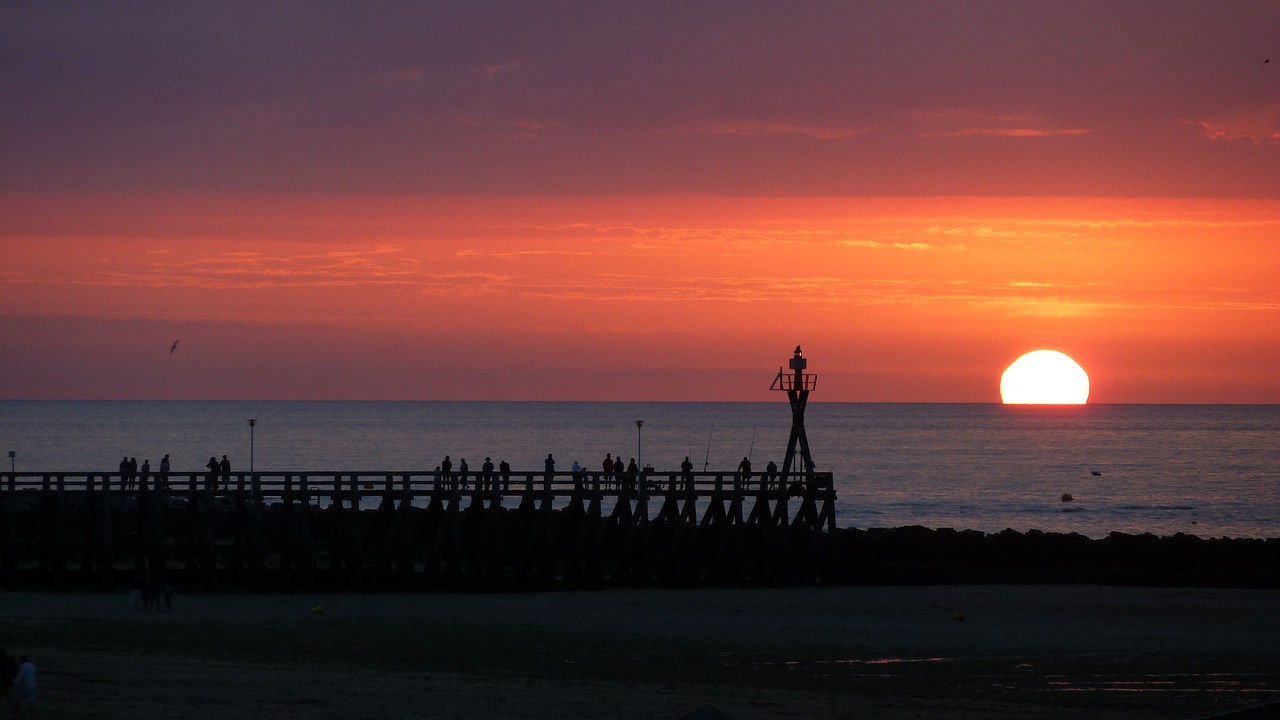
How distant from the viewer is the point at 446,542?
116 ft

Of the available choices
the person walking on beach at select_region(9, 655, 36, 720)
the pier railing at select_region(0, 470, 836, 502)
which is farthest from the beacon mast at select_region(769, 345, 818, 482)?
the person walking on beach at select_region(9, 655, 36, 720)

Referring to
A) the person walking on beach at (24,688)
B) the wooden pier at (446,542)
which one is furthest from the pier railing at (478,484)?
the person walking on beach at (24,688)

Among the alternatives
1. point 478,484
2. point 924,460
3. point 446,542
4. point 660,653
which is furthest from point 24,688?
point 924,460

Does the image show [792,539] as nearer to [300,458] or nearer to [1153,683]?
[1153,683]

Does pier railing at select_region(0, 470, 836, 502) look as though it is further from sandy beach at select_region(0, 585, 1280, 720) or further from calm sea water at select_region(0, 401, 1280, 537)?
calm sea water at select_region(0, 401, 1280, 537)

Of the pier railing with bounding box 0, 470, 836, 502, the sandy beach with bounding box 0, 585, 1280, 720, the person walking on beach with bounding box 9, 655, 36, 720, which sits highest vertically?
the pier railing with bounding box 0, 470, 836, 502

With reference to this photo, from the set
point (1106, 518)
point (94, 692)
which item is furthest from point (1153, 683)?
point (1106, 518)

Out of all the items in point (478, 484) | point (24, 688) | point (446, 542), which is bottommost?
point (24, 688)

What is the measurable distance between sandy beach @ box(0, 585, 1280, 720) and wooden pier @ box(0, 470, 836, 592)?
1446 millimetres

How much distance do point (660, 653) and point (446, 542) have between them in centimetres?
1226

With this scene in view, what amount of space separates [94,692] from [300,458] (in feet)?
363

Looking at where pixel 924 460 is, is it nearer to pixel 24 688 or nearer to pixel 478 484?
pixel 478 484

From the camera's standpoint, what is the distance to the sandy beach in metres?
18.9

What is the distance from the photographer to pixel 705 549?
36.7m
